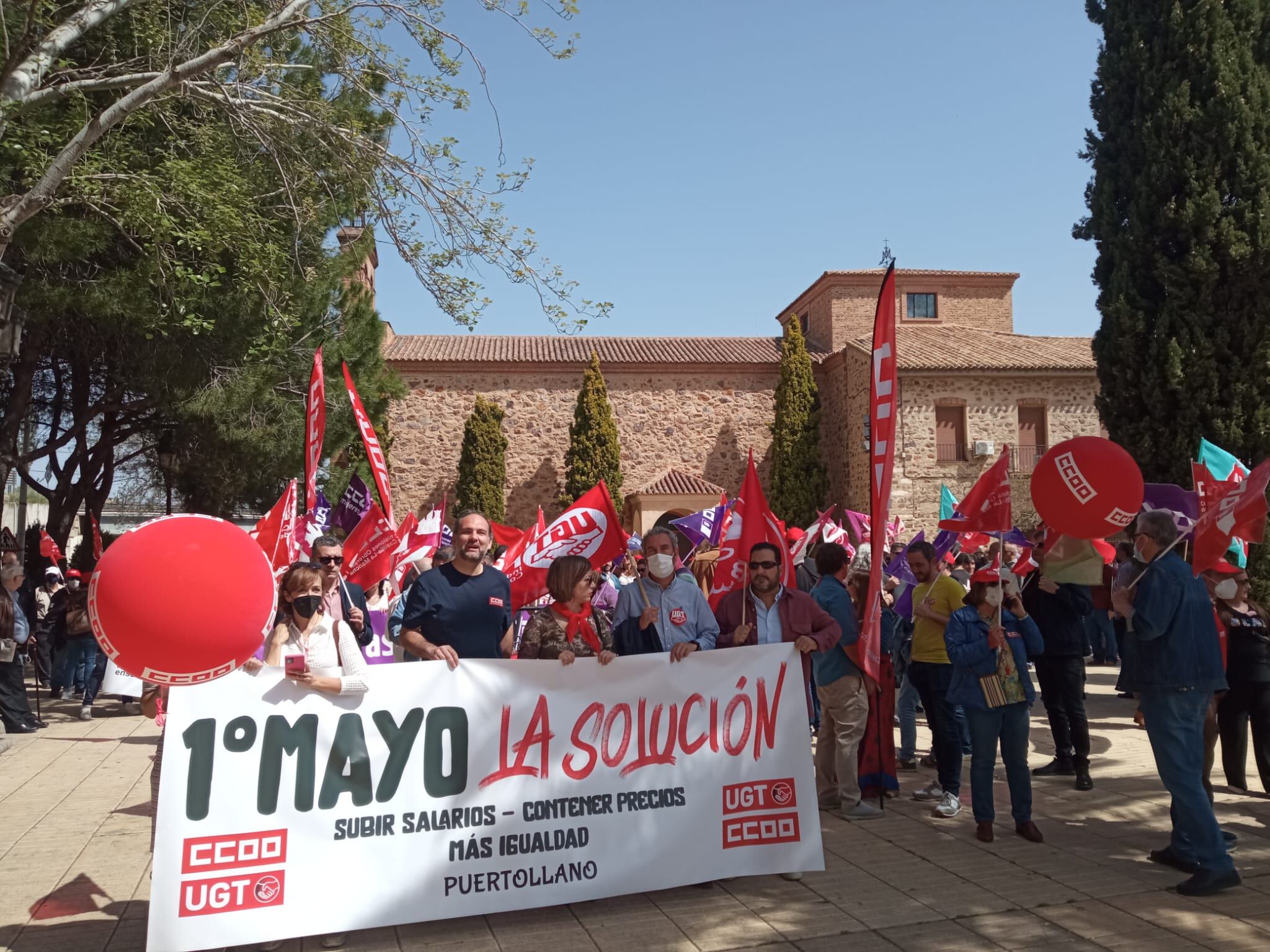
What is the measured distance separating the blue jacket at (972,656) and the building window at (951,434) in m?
25.7

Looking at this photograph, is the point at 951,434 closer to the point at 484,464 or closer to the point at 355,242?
the point at 484,464

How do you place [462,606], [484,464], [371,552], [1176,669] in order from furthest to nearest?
[484,464] → [371,552] → [462,606] → [1176,669]

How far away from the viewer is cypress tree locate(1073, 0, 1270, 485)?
13.5 meters

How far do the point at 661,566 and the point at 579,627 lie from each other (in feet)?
2.03

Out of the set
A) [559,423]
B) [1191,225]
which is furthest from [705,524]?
[559,423]

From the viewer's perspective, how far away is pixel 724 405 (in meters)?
35.0

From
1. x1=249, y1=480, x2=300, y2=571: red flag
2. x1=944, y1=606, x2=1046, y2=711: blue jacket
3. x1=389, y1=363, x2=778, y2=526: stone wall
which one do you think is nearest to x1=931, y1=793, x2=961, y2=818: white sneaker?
x1=944, y1=606, x2=1046, y2=711: blue jacket

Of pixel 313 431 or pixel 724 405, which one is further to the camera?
pixel 724 405

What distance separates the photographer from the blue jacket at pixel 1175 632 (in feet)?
16.2

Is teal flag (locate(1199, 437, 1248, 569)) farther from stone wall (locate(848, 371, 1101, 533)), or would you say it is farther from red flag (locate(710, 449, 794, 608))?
stone wall (locate(848, 371, 1101, 533))

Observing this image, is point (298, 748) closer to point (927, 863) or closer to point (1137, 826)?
point (927, 863)

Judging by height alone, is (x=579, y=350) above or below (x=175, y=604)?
above

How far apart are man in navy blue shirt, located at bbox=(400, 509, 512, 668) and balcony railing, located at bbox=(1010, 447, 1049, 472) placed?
27978 millimetres

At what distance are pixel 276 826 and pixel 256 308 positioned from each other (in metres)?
11.2
